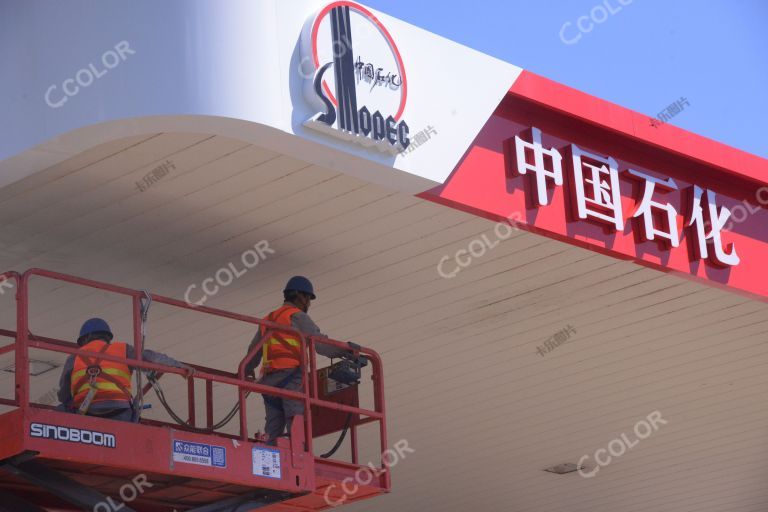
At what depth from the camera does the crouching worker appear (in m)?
12.1

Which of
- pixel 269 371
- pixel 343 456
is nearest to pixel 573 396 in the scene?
pixel 343 456

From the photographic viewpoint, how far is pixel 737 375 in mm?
19016

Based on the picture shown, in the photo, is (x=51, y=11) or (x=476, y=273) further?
(x=476, y=273)

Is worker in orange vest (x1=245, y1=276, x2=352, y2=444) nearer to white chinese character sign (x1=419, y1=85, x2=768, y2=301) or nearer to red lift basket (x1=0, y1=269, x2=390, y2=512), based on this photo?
red lift basket (x1=0, y1=269, x2=390, y2=512)

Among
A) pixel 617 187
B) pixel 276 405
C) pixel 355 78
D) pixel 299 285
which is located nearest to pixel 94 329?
pixel 276 405

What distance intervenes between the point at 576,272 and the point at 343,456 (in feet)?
22.8

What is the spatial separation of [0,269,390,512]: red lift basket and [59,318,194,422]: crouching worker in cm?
23

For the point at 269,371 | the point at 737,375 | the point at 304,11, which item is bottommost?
the point at 269,371

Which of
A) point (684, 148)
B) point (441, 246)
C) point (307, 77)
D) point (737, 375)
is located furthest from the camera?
point (737, 375)

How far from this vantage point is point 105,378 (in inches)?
478

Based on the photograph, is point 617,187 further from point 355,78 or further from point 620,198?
point 355,78

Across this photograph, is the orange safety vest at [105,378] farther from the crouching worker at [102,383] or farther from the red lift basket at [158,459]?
the red lift basket at [158,459]

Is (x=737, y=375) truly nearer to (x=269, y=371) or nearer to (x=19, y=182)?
(x=269, y=371)

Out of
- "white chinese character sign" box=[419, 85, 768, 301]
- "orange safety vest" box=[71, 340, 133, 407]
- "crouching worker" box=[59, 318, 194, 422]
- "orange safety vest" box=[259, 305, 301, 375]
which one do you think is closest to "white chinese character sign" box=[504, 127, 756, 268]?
"white chinese character sign" box=[419, 85, 768, 301]
